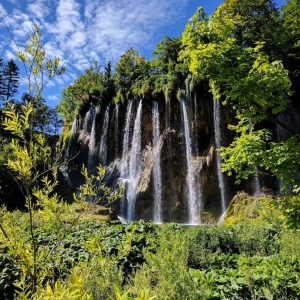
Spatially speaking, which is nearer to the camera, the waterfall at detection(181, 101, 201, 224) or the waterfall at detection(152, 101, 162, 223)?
the waterfall at detection(181, 101, 201, 224)

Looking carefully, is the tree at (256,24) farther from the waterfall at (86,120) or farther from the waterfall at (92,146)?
A: the waterfall at (86,120)

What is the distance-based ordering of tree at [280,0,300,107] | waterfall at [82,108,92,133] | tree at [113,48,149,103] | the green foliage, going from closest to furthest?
1. the green foliage
2. tree at [280,0,300,107]
3. tree at [113,48,149,103]
4. waterfall at [82,108,92,133]

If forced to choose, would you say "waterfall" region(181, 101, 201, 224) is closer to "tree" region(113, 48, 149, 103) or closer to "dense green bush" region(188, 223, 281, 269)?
"tree" region(113, 48, 149, 103)

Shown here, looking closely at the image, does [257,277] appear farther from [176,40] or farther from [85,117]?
[85,117]

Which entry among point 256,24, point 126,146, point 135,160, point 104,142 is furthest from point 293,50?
point 104,142

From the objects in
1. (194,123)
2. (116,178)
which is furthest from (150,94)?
(116,178)

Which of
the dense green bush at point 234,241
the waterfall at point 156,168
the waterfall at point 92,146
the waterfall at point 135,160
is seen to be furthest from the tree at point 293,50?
the waterfall at point 92,146

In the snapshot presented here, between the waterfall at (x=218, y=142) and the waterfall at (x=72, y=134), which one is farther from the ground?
the waterfall at (x=72, y=134)

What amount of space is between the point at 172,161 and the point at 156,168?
145 cm

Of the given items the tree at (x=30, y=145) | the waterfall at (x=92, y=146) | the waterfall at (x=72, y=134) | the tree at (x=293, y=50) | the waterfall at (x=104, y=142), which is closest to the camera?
the tree at (x=30, y=145)

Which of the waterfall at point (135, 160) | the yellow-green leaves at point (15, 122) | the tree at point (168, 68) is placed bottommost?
the yellow-green leaves at point (15, 122)

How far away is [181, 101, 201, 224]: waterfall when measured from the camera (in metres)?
19.5

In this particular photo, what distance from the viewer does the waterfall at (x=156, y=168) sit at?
20.5m

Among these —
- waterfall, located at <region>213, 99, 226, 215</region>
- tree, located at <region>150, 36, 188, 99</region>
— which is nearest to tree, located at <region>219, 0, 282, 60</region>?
tree, located at <region>150, 36, 188, 99</region>
